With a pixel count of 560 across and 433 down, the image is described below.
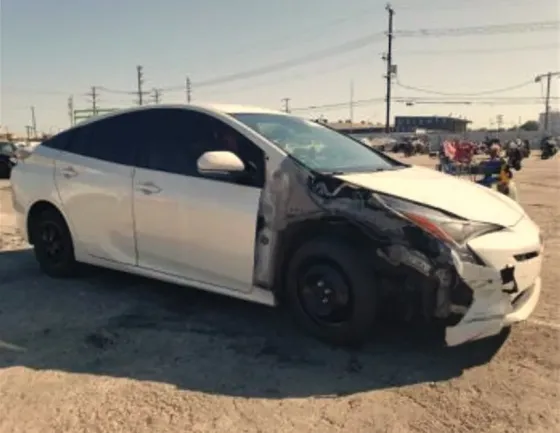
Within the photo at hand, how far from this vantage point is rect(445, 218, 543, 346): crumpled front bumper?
3209mm

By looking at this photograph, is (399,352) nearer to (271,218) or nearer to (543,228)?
(271,218)

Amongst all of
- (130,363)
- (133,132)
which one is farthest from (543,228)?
(130,363)

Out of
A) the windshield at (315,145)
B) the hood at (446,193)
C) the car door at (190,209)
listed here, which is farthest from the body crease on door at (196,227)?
the hood at (446,193)

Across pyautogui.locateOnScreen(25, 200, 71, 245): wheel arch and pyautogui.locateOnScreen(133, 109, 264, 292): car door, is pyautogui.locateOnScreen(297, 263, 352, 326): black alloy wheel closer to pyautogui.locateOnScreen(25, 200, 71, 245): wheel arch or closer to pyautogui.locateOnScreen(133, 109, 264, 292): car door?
pyautogui.locateOnScreen(133, 109, 264, 292): car door

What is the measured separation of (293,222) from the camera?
369cm

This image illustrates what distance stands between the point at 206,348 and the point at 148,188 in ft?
4.42

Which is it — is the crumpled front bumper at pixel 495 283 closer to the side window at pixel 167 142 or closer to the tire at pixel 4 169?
the side window at pixel 167 142

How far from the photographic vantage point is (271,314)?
4.30m

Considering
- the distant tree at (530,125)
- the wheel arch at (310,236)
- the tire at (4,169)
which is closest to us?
the wheel arch at (310,236)

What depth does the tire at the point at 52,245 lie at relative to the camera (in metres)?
5.17

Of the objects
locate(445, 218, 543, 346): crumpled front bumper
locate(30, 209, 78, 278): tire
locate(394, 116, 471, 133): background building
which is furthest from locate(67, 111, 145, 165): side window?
locate(394, 116, 471, 133): background building

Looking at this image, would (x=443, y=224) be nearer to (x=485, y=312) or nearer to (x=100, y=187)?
(x=485, y=312)

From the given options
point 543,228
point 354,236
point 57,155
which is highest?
point 57,155

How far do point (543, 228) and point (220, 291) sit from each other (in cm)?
601
